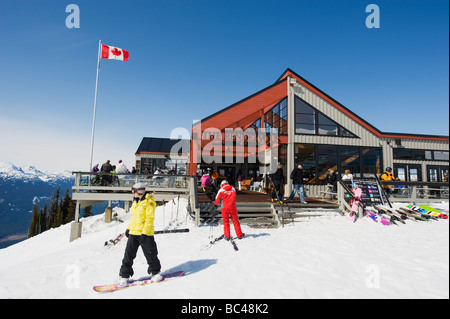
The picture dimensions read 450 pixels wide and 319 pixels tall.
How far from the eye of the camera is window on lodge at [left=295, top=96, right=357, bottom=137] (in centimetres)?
1437

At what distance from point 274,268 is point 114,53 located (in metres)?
17.7

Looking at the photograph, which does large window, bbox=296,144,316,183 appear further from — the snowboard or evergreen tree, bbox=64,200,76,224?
evergreen tree, bbox=64,200,76,224

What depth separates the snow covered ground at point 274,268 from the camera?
3529mm

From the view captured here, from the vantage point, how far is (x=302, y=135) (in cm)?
1412

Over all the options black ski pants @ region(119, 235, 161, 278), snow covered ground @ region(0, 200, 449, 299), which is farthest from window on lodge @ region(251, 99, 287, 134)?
black ski pants @ region(119, 235, 161, 278)

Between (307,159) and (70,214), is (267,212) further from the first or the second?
(70,214)

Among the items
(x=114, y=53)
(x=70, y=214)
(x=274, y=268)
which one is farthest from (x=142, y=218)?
(x=70, y=214)

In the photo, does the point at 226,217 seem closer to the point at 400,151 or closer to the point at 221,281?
the point at 221,281

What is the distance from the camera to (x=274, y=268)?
4.45 metres

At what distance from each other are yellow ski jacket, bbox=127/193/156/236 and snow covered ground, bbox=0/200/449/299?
3.02ft

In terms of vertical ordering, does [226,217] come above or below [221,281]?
above

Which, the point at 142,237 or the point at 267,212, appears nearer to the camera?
the point at 142,237

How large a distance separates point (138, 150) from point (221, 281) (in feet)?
98.2
